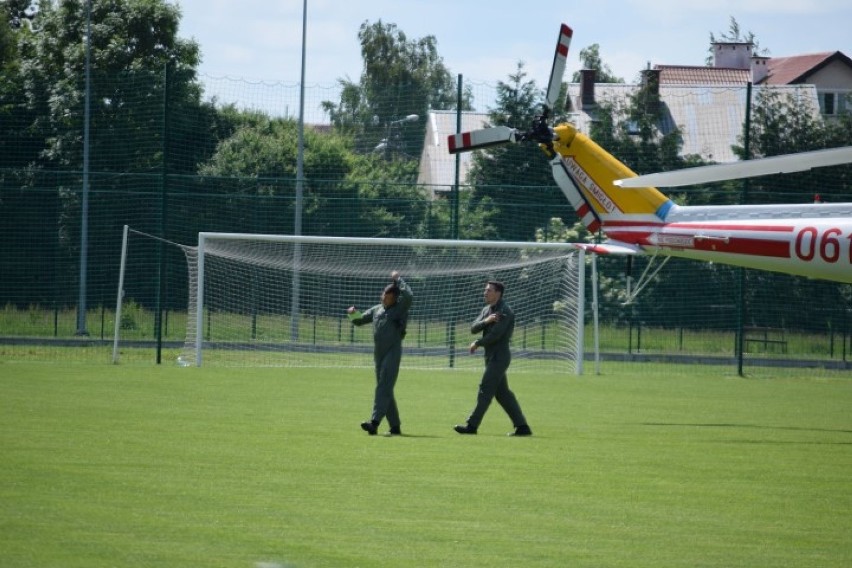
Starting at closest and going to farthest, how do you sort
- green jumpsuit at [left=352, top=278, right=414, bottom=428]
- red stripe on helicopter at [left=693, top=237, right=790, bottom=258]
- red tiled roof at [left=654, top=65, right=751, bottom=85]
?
green jumpsuit at [left=352, top=278, right=414, bottom=428] < red stripe on helicopter at [left=693, top=237, right=790, bottom=258] < red tiled roof at [left=654, top=65, right=751, bottom=85]

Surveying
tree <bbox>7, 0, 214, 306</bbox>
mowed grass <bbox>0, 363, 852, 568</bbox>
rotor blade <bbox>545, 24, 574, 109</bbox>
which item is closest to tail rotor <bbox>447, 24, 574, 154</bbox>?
rotor blade <bbox>545, 24, 574, 109</bbox>

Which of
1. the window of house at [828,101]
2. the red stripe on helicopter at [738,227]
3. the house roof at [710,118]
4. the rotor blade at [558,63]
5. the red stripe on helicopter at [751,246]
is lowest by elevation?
the red stripe on helicopter at [751,246]

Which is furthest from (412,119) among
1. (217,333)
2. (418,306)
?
(217,333)

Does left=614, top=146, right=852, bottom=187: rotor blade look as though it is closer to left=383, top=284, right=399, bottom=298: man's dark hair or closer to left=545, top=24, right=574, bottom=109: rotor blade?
left=545, top=24, right=574, bottom=109: rotor blade

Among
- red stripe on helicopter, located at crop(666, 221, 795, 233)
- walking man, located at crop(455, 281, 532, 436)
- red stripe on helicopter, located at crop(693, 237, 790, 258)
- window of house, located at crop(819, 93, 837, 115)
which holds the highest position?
window of house, located at crop(819, 93, 837, 115)

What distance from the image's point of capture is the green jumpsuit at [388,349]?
14.2 m

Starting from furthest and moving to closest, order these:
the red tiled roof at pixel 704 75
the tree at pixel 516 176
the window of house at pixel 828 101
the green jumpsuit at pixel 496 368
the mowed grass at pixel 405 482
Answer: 1. the red tiled roof at pixel 704 75
2. the window of house at pixel 828 101
3. the tree at pixel 516 176
4. the green jumpsuit at pixel 496 368
5. the mowed grass at pixel 405 482

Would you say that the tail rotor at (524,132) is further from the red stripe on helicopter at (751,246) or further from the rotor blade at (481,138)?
the red stripe on helicopter at (751,246)

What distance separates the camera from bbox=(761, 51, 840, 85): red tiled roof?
62844 millimetres

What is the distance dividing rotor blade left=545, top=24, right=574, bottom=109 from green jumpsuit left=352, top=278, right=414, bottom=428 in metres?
4.38

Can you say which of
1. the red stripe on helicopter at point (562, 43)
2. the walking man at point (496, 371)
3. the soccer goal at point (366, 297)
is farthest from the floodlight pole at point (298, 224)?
the walking man at point (496, 371)

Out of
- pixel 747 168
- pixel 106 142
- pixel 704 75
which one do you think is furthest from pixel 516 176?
pixel 704 75

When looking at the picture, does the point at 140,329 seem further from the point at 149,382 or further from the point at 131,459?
the point at 131,459

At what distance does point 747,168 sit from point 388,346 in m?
4.69
